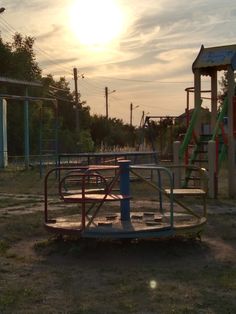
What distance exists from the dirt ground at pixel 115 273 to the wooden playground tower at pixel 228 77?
15.5 feet

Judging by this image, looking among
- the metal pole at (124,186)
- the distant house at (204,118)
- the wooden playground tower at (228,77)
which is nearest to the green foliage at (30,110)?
the distant house at (204,118)

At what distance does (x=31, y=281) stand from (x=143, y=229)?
1721 millimetres

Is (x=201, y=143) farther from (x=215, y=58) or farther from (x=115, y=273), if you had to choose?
(x=115, y=273)

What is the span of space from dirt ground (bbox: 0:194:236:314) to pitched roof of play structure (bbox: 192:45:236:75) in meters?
5.57

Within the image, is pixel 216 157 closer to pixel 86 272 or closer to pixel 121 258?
pixel 121 258

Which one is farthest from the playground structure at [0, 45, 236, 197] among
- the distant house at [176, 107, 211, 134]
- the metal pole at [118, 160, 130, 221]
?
the metal pole at [118, 160, 130, 221]

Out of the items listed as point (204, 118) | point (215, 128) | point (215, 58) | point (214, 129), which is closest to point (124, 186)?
point (215, 128)

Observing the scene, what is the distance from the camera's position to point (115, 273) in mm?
5766

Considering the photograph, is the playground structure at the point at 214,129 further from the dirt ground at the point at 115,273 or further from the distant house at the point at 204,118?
the dirt ground at the point at 115,273

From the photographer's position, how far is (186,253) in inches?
269

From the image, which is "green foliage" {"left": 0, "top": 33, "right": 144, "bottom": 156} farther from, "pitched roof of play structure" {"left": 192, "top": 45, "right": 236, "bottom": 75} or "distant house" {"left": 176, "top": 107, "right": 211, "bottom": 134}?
"pitched roof of play structure" {"left": 192, "top": 45, "right": 236, "bottom": 75}

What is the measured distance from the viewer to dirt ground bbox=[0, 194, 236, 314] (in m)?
4.58

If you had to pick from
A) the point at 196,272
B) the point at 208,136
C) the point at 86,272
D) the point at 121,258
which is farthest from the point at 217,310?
the point at 208,136

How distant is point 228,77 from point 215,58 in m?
0.61
